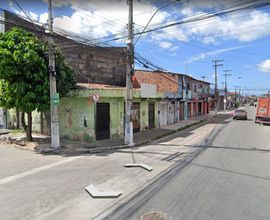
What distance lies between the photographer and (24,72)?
14.1 m

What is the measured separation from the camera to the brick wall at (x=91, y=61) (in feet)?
73.4

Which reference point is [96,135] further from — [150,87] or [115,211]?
[115,211]

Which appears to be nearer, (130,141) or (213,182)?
(213,182)

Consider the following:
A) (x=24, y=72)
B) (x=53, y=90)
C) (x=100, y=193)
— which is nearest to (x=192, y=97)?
(x=53, y=90)

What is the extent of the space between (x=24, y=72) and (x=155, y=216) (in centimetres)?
1092

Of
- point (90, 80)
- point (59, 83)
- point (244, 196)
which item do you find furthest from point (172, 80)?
point (244, 196)

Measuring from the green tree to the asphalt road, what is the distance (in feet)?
27.1

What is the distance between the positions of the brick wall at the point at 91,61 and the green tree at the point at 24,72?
6.72 m

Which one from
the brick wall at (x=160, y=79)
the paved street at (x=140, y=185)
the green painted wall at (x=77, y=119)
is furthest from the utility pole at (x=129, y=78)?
the brick wall at (x=160, y=79)

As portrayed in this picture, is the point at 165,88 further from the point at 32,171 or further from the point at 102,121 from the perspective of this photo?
the point at 32,171

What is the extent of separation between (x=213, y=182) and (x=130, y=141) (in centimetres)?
827

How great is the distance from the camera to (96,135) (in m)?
17.4

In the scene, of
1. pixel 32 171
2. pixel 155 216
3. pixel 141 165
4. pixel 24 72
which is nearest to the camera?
pixel 155 216

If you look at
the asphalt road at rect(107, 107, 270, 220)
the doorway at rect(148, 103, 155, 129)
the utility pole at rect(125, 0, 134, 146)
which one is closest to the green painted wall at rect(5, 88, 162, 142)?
the utility pole at rect(125, 0, 134, 146)
